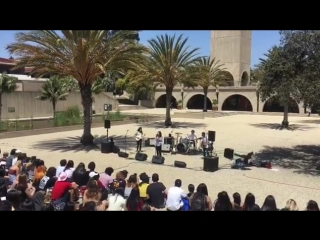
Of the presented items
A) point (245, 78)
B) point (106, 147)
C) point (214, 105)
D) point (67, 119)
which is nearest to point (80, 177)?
point (106, 147)

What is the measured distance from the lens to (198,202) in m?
7.15

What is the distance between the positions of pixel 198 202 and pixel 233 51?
180 feet

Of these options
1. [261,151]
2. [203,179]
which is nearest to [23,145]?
[203,179]

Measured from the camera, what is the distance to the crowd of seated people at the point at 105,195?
6.55m

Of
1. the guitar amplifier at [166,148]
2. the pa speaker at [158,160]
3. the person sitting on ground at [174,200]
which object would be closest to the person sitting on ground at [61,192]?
the person sitting on ground at [174,200]

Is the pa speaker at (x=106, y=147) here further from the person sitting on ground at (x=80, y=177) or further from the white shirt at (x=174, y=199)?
the white shirt at (x=174, y=199)

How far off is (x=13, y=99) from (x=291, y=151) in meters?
27.9

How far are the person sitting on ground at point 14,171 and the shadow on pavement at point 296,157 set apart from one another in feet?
33.5

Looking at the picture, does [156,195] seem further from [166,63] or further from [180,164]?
[166,63]

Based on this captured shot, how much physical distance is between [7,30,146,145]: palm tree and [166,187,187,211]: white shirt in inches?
398

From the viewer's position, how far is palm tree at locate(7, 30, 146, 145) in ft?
53.1

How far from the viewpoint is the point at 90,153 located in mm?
16141
